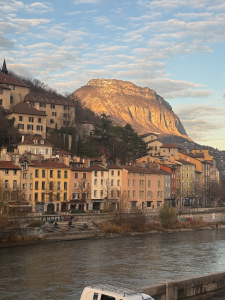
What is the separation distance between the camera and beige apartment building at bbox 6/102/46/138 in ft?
331

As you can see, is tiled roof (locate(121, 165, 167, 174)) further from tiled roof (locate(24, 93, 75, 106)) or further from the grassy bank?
tiled roof (locate(24, 93, 75, 106))

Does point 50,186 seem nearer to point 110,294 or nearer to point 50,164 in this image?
point 50,164

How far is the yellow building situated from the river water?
1710 centimetres

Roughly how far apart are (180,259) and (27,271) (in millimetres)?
16699

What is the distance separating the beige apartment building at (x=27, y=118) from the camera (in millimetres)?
100812

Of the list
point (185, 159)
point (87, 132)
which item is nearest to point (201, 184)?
point (185, 159)

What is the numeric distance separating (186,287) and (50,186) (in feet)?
186

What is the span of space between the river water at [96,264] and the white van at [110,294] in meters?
11.5

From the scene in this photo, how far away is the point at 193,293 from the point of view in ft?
→ 71.7

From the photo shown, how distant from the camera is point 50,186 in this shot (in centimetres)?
7631

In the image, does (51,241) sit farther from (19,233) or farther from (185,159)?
(185,159)

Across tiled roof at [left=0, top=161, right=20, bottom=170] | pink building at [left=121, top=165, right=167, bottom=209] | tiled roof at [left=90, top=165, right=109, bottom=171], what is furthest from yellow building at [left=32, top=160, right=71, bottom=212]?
pink building at [left=121, top=165, right=167, bottom=209]

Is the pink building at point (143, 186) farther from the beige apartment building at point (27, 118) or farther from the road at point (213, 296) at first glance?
the road at point (213, 296)

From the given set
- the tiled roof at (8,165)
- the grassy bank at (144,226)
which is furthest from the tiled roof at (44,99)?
the grassy bank at (144,226)
